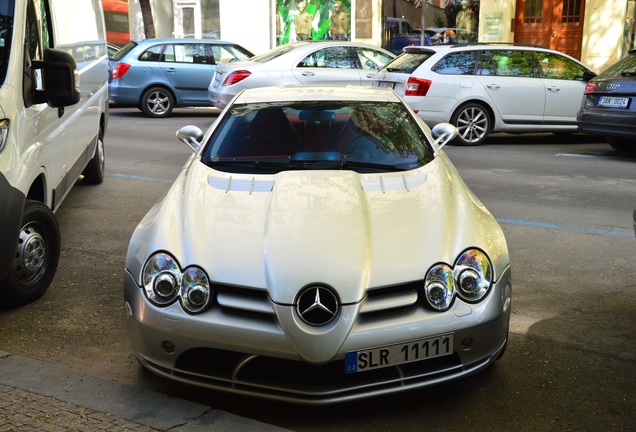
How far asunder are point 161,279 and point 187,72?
14.3 m

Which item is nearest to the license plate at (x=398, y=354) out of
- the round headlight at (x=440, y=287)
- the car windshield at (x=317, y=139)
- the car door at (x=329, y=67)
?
the round headlight at (x=440, y=287)

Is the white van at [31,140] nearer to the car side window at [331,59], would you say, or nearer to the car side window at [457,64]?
the car side window at [457,64]

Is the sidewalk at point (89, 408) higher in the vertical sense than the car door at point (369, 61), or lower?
lower

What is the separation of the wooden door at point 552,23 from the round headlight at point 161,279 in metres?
20.2

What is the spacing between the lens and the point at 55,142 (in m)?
6.28

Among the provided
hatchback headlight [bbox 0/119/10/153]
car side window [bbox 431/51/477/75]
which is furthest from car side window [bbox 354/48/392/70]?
hatchback headlight [bbox 0/119/10/153]

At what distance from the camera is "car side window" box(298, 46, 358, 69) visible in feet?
52.1

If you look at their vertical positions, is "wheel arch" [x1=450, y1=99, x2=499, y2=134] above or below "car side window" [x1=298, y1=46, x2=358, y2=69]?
below

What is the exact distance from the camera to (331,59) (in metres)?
16.0

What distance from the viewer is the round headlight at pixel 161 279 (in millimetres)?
3994

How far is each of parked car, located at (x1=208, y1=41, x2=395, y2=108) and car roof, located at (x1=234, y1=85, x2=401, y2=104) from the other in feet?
29.3

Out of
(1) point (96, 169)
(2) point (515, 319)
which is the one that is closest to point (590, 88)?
(1) point (96, 169)

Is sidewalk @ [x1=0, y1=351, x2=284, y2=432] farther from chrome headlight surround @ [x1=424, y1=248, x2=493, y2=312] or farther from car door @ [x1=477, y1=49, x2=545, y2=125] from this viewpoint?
car door @ [x1=477, y1=49, x2=545, y2=125]

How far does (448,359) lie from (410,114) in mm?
2311
